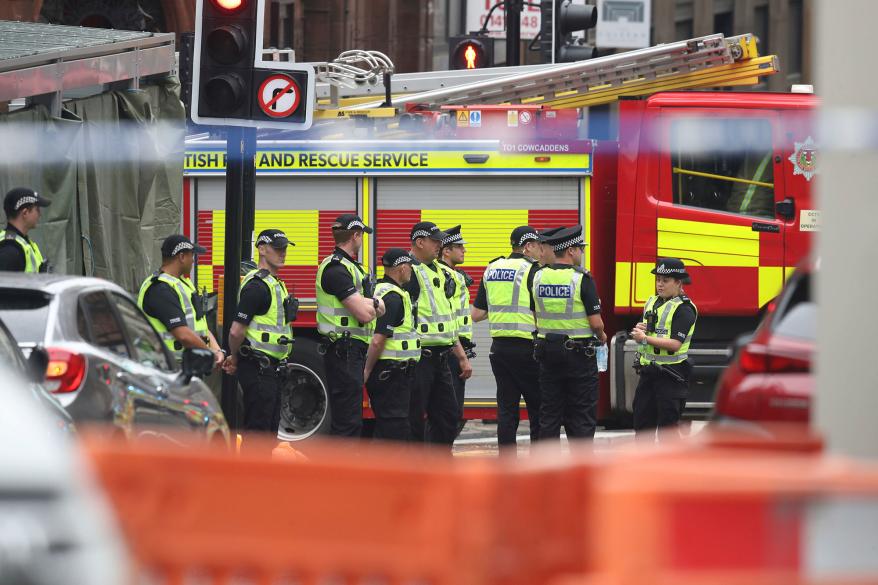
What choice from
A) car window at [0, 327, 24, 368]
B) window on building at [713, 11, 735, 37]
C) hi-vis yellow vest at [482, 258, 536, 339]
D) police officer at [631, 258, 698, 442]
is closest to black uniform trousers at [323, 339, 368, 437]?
hi-vis yellow vest at [482, 258, 536, 339]

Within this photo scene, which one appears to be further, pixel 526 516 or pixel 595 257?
pixel 595 257

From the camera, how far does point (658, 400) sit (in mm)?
12102

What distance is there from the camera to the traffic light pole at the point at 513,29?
20656 mm

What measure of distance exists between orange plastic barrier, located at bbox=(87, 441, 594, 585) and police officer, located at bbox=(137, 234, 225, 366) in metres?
7.43

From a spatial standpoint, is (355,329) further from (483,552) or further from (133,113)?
(483,552)

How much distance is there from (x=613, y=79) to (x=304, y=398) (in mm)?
4360

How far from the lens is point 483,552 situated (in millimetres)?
2979

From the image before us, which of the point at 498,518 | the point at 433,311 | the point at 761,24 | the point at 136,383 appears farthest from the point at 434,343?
the point at 761,24

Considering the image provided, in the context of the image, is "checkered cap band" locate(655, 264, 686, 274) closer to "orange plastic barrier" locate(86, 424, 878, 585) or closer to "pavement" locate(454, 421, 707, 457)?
"pavement" locate(454, 421, 707, 457)

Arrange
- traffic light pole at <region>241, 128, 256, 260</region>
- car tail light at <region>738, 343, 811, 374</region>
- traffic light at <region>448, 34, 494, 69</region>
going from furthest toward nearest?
traffic light at <region>448, 34, 494, 69</region>, traffic light pole at <region>241, 128, 256, 260</region>, car tail light at <region>738, 343, 811, 374</region>

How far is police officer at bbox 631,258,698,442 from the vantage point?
12.0 m

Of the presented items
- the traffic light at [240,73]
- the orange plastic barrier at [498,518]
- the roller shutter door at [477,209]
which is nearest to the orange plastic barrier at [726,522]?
the orange plastic barrier at [498,518]

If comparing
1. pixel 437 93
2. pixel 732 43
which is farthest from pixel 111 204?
pixel 732 43

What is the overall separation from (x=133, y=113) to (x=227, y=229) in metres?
3.14
